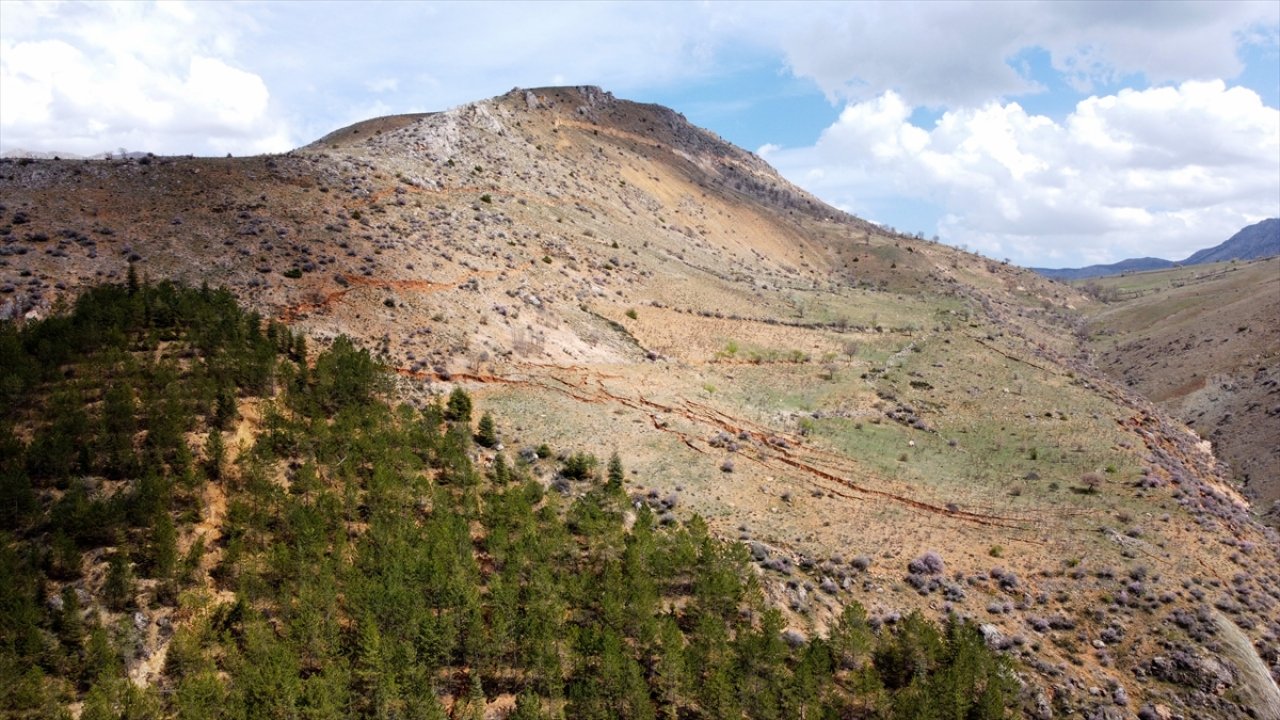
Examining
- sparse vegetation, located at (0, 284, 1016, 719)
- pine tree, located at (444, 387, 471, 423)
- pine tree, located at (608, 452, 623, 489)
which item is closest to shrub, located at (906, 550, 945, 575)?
sparse vegetation, located at (0, 284, 1016, 719)

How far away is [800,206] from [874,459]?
105 metres

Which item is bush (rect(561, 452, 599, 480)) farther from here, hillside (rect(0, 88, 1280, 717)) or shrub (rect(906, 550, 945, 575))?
shrub (rect(906, 550, 945, 575))

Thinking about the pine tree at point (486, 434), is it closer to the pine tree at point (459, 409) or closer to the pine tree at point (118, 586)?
the pine tree at point (459, 409)

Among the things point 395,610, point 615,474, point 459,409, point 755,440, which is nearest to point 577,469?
point 615,474

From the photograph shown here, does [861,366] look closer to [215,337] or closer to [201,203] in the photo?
[215,337]

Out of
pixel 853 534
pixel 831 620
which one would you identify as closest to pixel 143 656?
pixel 831 620

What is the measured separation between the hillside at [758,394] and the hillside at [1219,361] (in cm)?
263

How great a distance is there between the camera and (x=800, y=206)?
132 meters

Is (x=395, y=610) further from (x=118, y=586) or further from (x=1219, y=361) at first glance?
(x=1219, y=361)

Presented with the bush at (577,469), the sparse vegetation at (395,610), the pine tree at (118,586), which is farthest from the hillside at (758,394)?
the pine tree at (118,586)

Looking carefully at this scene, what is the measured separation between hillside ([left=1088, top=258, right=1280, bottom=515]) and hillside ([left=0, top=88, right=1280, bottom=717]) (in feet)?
8.61

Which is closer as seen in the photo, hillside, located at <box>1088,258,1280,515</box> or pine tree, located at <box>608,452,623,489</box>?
pine tree, located at <box>608,452,623,489</box>

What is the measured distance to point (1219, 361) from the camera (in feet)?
201

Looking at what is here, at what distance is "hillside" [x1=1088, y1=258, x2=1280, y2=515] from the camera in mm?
44156
